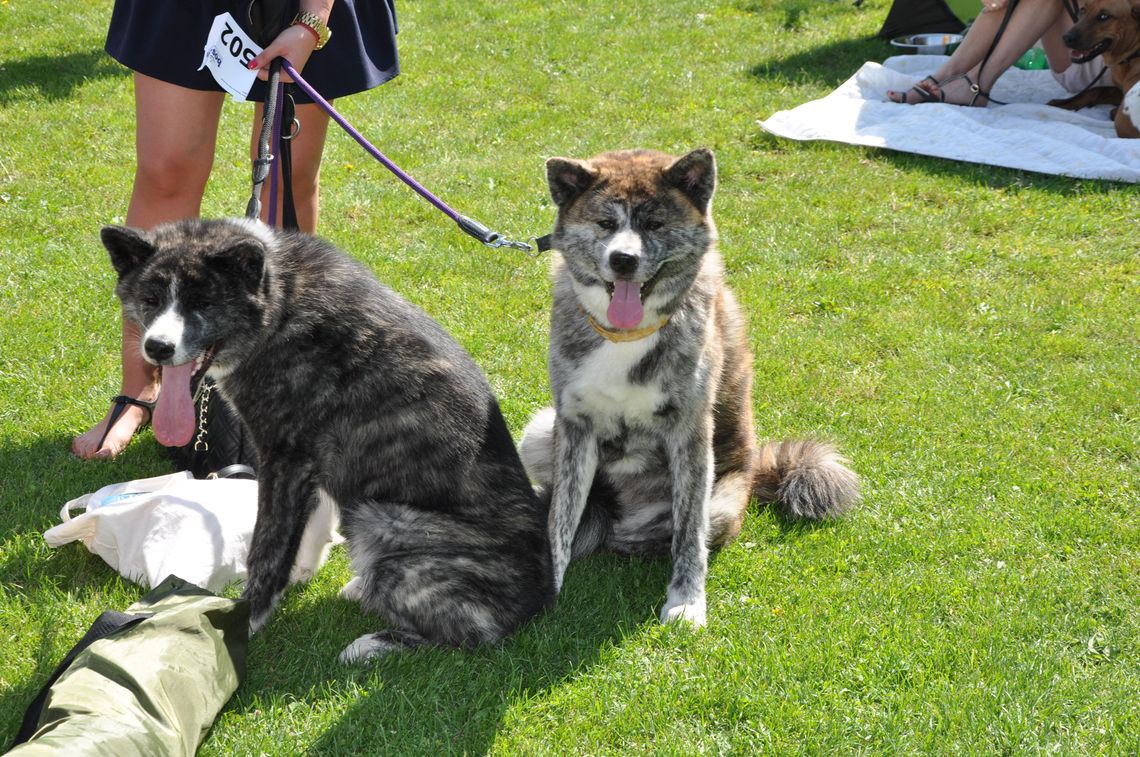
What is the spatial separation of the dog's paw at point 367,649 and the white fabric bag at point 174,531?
0.46 metres

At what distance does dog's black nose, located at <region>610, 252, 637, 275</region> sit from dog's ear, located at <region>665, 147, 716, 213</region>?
367mm

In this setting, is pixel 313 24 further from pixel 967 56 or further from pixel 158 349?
pixel 967 56

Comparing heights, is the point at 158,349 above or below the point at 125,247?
below

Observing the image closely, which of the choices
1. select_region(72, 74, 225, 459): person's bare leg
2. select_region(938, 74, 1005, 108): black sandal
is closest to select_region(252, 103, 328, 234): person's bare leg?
select_region(72, 74, 225, 459): person's bare leg

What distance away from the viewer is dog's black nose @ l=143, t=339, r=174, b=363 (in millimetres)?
2932

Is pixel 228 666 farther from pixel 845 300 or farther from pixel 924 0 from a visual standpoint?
pixel 924 0

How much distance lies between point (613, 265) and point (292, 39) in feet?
4.83

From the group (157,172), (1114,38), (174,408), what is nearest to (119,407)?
(157,172)

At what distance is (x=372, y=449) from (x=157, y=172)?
64.1 inches

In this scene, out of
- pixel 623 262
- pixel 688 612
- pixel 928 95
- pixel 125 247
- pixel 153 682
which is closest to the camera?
pixel 153 682

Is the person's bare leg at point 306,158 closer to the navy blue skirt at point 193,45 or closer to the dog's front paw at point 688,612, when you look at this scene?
the navy blue skirt at point 193,45

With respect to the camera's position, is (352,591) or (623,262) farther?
(352,591)

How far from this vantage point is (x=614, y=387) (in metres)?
3.42

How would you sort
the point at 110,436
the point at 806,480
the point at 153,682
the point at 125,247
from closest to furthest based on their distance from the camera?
the point at 153,682 < the point at 125,247 < the point at 806,480 < the point at 110,436
